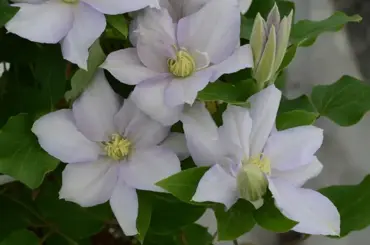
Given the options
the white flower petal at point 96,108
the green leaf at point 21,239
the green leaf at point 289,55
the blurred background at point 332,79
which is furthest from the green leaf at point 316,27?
the blurred background at point 332,79

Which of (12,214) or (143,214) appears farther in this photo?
(12,214)

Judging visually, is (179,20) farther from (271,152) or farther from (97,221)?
(97,221)

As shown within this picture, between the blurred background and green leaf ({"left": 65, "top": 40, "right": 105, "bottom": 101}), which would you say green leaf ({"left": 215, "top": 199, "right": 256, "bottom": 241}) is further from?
the blurred background

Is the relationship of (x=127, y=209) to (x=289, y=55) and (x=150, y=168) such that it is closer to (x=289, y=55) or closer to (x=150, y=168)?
(x=150, y=168)

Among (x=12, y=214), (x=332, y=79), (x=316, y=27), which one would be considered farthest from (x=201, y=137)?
(x=332, y=79)

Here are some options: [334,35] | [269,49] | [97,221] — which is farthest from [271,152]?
[334,35]
